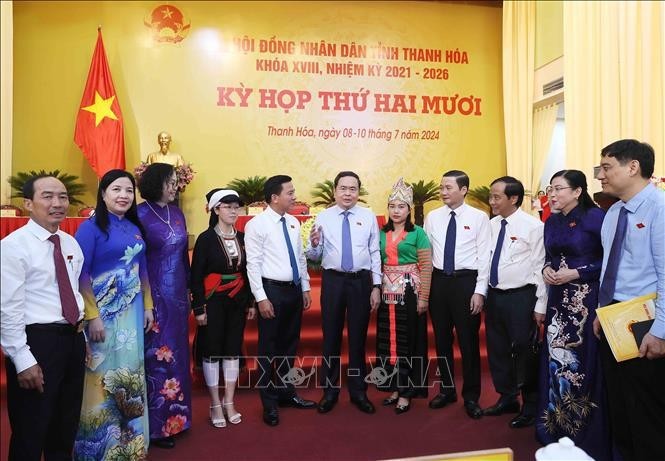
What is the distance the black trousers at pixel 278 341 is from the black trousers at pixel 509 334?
118 centimetres

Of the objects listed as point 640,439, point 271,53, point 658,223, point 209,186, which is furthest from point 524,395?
point 271,53

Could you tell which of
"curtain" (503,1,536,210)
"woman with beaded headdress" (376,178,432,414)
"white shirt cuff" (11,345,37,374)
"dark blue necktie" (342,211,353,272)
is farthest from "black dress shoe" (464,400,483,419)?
"curtain" (503,1,536,210)

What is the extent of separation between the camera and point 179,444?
2619mm

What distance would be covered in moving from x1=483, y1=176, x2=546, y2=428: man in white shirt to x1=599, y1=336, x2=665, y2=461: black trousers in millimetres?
651

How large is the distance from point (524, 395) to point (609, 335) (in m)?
1.10

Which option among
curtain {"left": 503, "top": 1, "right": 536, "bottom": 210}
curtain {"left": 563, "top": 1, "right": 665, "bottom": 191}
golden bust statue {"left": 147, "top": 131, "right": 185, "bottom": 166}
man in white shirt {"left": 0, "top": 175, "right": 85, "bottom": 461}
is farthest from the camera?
curtain {"left": 503, "top": 1, "right": 536, "bottom": 210}

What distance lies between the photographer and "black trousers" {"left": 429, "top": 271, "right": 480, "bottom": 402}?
3.01 metres

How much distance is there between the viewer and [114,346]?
7.22 ft

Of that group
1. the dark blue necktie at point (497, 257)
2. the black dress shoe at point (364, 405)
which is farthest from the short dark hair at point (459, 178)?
the black dress shoe at point (364, 405)

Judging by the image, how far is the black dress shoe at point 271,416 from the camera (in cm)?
288

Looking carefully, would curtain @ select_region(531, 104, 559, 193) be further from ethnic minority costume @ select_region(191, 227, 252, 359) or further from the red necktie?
the red necktie

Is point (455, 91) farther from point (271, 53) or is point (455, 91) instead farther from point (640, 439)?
point (640, 439)

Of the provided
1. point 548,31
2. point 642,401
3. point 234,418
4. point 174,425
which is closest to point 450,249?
point 642,401

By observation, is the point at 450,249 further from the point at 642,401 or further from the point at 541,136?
the point at 541,136
